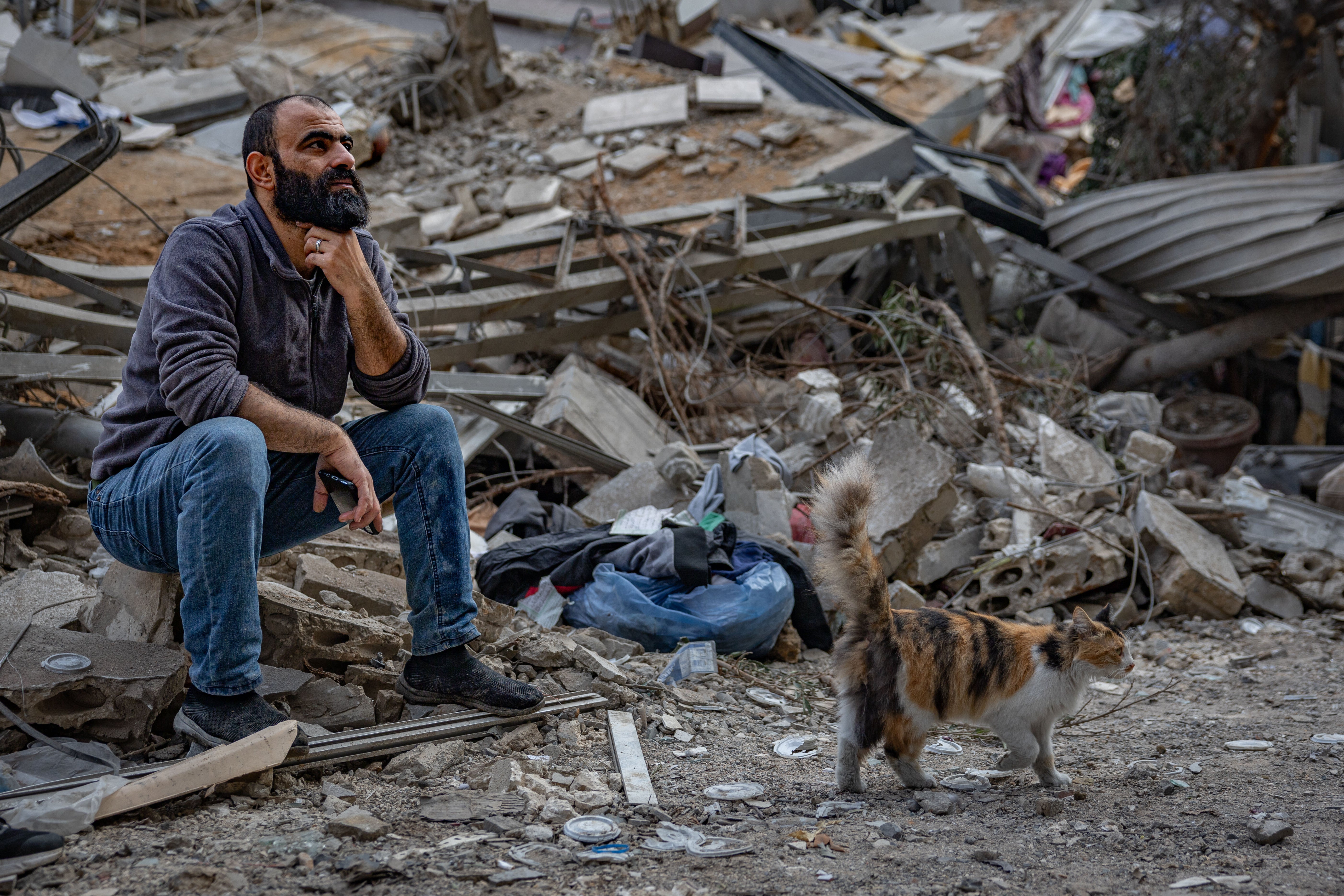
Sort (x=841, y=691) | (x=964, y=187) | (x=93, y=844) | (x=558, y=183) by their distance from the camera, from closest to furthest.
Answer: (x=93, y=844), (x=841, y=691), (x=558, y=183), (x=964, y=187)

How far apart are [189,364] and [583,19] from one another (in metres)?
14.7

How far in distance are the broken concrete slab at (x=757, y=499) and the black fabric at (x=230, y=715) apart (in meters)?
2.56

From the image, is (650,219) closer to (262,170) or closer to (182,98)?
(262,170)

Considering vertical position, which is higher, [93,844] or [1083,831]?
[93,844]

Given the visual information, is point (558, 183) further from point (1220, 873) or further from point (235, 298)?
point (1220, 873)

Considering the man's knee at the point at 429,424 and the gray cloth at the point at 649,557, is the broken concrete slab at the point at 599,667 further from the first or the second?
the man's knee at the point at 429,424

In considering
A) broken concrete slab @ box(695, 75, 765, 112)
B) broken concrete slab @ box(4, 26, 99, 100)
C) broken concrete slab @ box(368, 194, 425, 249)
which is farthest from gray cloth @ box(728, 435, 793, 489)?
broken concrete slab @ box(4, 26, 99, 100)

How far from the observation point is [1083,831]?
101 inches

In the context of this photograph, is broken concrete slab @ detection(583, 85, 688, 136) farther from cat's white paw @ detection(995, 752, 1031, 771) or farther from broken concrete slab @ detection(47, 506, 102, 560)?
cat's white paw @ detection(995, 752, 1031, 771)

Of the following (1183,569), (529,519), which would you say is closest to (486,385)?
(529,519)

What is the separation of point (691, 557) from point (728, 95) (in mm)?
8505

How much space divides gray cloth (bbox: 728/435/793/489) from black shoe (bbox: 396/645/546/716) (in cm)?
218

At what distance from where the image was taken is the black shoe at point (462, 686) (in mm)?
2826

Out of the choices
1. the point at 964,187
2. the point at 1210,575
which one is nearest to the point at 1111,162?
the point at 964,187
